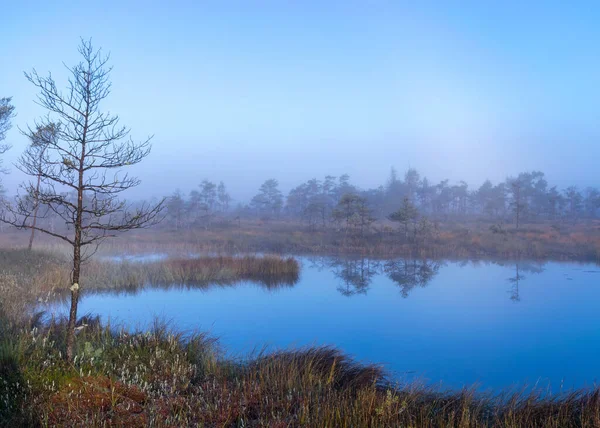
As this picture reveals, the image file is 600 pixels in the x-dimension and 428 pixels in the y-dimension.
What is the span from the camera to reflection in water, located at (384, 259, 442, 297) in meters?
17.2

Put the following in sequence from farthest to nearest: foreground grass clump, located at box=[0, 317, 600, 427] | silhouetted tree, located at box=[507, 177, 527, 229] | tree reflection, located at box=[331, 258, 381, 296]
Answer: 1. silhouetted tree, located at box=[507, 177, 527, 229]
2. tree reflection, located at box=[331, 258, 381, 296]
3. foreground grass clump, located at box=[0, 317, 600, 427]

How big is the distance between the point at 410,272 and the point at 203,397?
55.5ft

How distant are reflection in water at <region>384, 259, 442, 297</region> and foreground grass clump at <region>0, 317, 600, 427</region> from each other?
10.1 m

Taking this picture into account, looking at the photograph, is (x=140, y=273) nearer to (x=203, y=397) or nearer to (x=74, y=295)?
(x=74, y=295)

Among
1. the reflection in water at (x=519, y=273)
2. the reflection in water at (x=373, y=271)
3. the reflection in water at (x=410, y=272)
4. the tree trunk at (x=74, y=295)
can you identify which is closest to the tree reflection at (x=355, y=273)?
the reflection in water at (x=373, y=271)

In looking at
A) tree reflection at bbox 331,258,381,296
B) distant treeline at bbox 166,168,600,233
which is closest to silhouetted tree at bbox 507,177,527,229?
distant treeline at bbox 166,168,600,233

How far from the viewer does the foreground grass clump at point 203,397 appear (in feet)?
12.9

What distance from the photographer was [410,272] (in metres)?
20.3

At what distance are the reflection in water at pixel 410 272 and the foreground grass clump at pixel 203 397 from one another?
1012 cm

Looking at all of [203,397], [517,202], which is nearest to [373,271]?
[203,397]

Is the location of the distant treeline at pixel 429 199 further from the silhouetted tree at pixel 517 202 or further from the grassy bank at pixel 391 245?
the grassy bank at pixel 391 245

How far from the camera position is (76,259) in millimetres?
5203

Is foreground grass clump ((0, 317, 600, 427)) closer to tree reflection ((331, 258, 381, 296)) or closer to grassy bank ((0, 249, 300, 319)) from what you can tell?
grassy bank ((0, 249, 300, 319))

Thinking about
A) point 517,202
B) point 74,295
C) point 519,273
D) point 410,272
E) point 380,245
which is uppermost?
point 517,202
